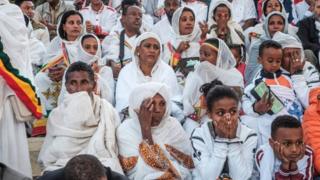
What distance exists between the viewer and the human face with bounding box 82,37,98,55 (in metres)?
6.73

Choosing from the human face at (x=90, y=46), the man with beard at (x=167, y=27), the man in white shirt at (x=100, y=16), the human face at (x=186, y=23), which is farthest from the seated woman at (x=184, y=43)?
the man in white shirt at (x=100, y=16)

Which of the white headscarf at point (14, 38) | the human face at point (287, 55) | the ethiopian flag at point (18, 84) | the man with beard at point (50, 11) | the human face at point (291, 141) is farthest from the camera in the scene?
the man with beard at point (50, 11)

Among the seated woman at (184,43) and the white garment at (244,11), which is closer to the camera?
the seated woman at (184,43)

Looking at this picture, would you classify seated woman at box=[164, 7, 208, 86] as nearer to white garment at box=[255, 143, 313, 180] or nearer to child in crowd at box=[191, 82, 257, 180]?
child in crowd at box=[191, 82, 257, 180]

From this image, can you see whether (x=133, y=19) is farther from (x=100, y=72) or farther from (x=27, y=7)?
(x=27, y=7)

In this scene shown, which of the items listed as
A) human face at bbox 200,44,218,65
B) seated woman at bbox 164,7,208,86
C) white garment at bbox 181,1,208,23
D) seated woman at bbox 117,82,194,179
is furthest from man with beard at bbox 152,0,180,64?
seated woman at bbox 117,82,194,179

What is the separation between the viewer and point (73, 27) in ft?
23.4

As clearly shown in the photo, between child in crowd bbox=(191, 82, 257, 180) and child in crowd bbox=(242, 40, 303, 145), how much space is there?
0.60m

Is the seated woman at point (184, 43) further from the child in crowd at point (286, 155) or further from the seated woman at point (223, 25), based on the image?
the child in crowd at point (286, 155)

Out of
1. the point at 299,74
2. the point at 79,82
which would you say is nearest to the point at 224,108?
the point at 79,82

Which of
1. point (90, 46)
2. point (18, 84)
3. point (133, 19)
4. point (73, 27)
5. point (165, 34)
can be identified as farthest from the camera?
point (165, 34)

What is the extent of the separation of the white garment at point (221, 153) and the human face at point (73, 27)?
262 cm

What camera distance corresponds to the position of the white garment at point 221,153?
4.75 meters

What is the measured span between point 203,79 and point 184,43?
1.22m
